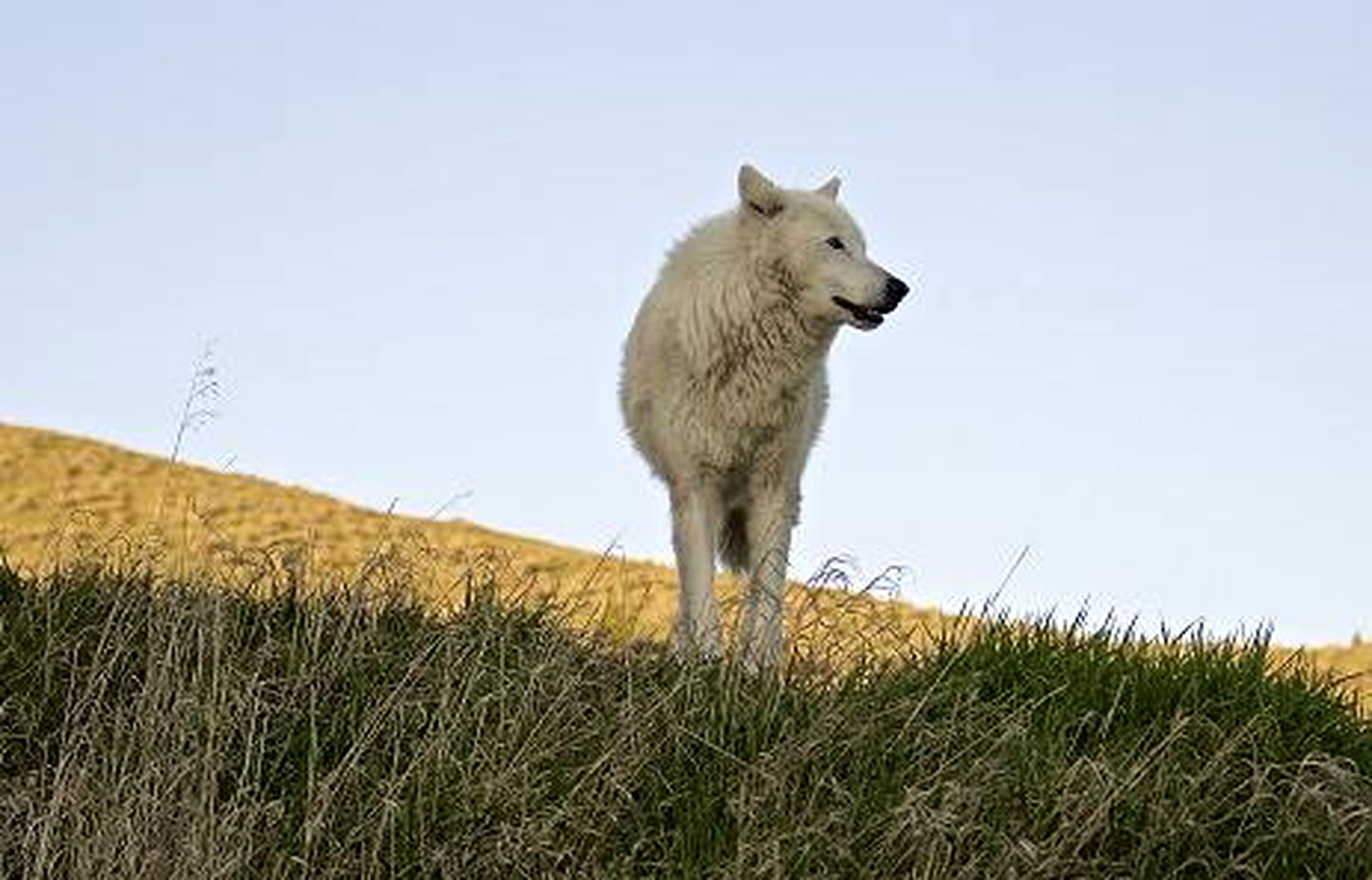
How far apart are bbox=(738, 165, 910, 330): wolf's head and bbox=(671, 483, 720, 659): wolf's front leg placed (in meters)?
1.11

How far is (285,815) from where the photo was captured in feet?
22.1

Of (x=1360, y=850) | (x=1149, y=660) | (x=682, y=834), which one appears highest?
(x=1149, y=660)

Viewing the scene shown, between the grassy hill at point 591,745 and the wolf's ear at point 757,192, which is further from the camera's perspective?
the wolf's ear at point 757,192

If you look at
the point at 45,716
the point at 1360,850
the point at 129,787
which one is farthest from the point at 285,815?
the point at 1360,850

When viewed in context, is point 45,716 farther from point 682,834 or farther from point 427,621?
point 682,834

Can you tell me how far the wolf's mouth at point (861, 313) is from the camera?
33.1 ft

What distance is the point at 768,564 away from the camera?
10055mm

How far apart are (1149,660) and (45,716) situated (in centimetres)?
445

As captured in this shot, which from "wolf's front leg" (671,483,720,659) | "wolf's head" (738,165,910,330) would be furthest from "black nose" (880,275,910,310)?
"wolf's front leg" (671,483,720,659)

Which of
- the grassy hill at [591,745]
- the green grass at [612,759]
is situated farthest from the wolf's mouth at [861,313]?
the green grass at [612,759]

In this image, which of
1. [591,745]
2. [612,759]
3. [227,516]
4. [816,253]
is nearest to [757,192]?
[816,253]

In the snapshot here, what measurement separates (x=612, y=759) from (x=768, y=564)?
3439 millimetres

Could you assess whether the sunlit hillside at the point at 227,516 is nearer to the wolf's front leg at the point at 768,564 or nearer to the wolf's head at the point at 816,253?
the wolf's front leg at the point at 768,564

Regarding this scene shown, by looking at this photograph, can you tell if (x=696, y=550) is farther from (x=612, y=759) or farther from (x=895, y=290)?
(x=612, y=759)
